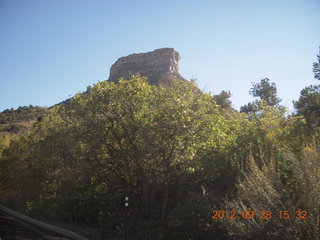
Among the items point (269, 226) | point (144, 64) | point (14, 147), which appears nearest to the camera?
point (269, 226)

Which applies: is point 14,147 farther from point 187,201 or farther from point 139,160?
point 187,201

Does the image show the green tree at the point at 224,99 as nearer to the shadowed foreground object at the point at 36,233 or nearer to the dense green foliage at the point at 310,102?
the dense green foliage at the point at 310,102

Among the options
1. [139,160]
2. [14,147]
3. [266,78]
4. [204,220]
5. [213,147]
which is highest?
[266,78]

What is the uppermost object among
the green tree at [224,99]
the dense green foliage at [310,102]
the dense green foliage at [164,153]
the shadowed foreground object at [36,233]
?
the green tree at [224,99]

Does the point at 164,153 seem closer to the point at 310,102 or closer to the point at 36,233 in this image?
the point at 36,233

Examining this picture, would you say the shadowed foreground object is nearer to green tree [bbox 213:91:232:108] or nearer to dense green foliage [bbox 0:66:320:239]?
dense green foliage [bbox 0:66:320:239]

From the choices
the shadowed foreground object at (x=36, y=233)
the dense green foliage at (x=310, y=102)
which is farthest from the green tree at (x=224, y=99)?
the shadowed foreground object at (x=36, y=233)

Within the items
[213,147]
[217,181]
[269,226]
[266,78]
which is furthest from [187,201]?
[266,78]

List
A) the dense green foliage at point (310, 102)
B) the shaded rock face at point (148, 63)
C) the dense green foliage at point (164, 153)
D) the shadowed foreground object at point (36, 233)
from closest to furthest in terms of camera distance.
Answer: the dense green foliage at point (164, 153), the shadowed foreground object at point (36, 233), the dense green foliage at point (310, 102), the shaded rock face at point (148, 63)

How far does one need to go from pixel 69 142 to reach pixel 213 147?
5.48 m

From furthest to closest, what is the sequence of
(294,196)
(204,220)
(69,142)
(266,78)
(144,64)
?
(144,64) < (266,78) < (69,142) < (204,220) < (294,196)

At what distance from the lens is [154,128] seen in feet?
25.0

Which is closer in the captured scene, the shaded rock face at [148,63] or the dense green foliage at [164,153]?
the dense green foliage at [164,153]

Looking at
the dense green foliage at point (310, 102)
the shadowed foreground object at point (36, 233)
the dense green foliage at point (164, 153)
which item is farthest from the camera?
the dense green foliage at point (310, 102)
